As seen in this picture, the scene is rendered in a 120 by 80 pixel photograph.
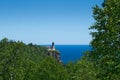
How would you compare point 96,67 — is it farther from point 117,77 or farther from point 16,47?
point 16,47

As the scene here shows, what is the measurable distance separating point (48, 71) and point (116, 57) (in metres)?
55.7

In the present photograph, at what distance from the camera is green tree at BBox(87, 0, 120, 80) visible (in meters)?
25.4

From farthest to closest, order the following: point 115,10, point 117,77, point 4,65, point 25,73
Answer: point 25,73 → point 4,65 → point 115,10 → point 117,77

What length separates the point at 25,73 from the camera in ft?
276

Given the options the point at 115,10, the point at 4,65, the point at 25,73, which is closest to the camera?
the point at 115,10

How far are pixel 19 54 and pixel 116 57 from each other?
54.3 metres

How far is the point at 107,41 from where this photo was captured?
26172 millimetres

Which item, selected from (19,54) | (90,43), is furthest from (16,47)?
(90,43)

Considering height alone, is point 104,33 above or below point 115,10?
below

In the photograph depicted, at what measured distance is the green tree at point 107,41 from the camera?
83.4ft

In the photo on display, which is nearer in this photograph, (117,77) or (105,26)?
(117,77)

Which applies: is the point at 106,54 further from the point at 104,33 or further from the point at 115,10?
the point at 115,10

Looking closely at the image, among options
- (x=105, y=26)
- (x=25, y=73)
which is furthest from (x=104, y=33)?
(x=25, y=73)

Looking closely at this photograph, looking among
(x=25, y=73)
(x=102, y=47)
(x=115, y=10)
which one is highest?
(x=115, y=10)
